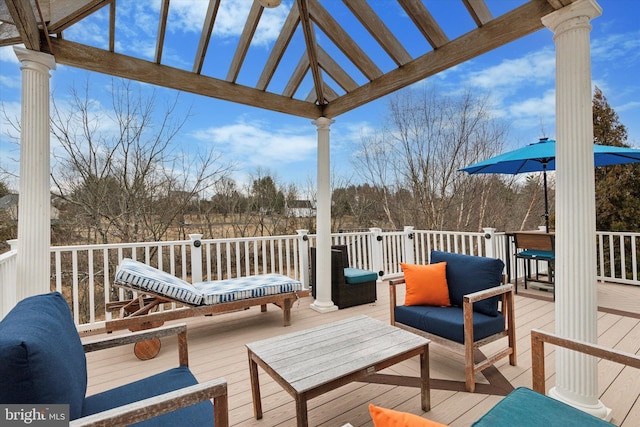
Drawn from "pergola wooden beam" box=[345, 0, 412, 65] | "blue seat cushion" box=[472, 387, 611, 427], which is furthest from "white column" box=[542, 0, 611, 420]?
"pergola wooden beam" box=[345, 0, 412, 65]

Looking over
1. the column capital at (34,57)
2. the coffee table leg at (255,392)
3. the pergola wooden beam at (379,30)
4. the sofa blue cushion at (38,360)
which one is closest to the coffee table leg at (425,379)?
the coffee table leg at (255,392)

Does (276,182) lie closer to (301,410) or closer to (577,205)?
(577,205)

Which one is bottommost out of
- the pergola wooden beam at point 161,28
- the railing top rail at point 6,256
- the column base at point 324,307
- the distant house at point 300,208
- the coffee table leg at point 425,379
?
the column base at point 324,307

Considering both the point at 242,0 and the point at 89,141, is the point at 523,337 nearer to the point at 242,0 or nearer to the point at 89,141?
the point at 242,0

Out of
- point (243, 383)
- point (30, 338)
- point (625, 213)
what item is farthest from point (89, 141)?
point (625, 213)

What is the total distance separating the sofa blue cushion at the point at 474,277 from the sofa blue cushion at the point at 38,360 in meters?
2.89

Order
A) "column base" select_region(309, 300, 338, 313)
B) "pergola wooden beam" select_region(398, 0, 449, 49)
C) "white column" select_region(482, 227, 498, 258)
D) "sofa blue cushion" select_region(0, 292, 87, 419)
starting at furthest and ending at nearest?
"white column" select_region(482, 227, 498, 258) < "column base" select_region(309, 300, 338, 313) < "pergola wooden beam" select_region(398, 0, 449, 49) < "sofa blue cushion" select_region(0, 292, 87, 419)

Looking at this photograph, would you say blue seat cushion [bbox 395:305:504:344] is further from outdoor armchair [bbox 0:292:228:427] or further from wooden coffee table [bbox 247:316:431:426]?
outdoor armchair [bbox 0:292:228:427]

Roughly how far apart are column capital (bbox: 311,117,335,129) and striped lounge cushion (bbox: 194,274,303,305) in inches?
88.8

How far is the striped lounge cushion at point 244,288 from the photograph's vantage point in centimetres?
343

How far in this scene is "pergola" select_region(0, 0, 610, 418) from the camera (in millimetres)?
2041

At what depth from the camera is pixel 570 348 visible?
1590mm

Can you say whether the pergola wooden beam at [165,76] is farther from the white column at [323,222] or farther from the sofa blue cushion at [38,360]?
the sofa blue cushion at [38,360]

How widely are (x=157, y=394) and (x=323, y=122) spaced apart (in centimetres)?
376
